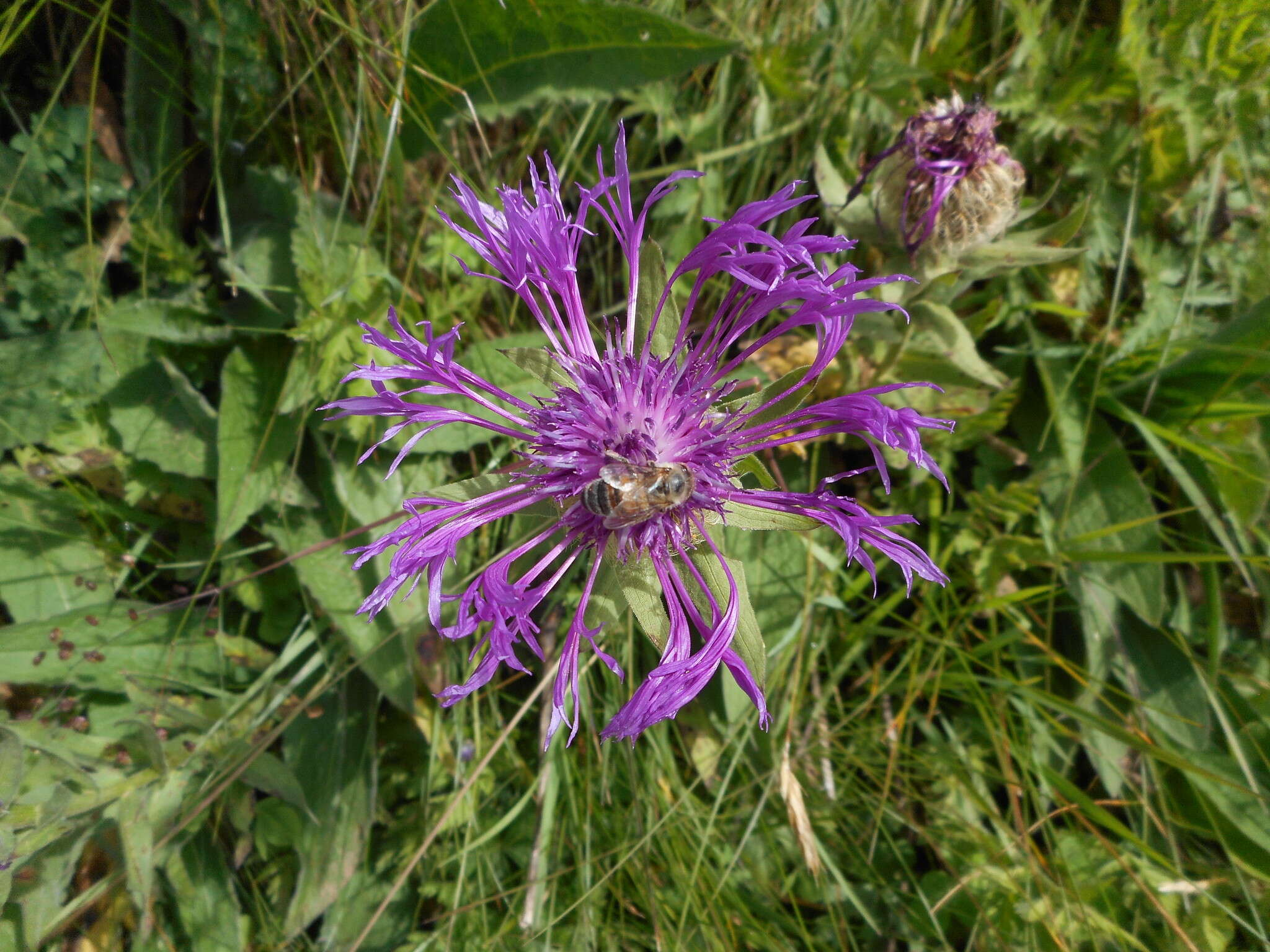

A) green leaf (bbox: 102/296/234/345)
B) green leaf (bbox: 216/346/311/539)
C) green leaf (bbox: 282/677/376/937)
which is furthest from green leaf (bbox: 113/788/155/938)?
green leaf (bbox: 102/296/234/345)

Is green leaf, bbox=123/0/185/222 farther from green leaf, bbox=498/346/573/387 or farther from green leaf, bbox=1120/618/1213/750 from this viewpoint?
green leaf, bbox=1120/618/1213/750

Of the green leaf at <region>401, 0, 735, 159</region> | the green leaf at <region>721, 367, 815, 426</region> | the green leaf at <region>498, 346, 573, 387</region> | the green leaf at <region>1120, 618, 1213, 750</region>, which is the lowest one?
the green leaf at <region>1120, 618, 1213, 750</region>

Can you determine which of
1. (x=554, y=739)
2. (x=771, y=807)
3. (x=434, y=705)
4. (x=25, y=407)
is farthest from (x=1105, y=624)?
(x=25, y=407)

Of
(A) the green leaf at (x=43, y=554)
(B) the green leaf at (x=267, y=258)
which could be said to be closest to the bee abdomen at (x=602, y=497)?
(B) the green leaf at (x=267, y=258)

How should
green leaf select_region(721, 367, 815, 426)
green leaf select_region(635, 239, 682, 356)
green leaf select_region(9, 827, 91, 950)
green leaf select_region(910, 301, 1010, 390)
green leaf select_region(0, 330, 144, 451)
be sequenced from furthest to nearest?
green leaf select_region(0, 330, 144, 451) → green leaf select_region(910, 301, 1010, 390) → green leaf select_region(9, 827, 91, 950) → green leaf select_region(635, 239, 682, 356) → green leaf select_region(721, 367, 815, 426)

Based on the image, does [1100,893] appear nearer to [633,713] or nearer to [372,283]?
[633,713]

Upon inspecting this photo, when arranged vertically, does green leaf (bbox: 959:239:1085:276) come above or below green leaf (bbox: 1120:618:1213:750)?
above

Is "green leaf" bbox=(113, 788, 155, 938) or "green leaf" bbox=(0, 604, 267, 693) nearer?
"green leaf" bbox=(113, 788, 155, 938)

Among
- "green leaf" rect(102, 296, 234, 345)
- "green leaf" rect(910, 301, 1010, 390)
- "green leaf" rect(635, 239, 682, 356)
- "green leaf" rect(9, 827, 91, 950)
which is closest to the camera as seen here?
"green leaf" rect(635, 239, 682, 356)
